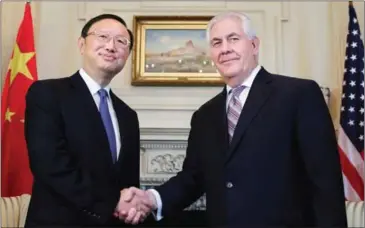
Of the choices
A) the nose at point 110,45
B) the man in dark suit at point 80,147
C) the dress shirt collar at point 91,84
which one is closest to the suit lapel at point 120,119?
the man in dark suit at point 80,147

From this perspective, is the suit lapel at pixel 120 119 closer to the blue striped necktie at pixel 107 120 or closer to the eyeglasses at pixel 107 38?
the blue striped necktie at pixel 107 120

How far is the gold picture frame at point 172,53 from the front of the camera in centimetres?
411

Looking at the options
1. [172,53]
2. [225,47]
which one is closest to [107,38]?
[225,47]

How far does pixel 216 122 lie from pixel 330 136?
522mm

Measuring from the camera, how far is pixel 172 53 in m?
4.19

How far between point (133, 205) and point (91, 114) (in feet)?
1.62

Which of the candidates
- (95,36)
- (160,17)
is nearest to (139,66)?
(160,17)

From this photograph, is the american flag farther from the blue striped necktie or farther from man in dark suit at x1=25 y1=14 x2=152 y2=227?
the blue striped necktie

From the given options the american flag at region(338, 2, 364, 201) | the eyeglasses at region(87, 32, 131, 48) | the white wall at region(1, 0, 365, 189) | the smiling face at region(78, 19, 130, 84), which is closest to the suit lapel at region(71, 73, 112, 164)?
the smiling face at region(78, 19, 130, 84)

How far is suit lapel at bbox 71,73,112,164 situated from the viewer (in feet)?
6.61

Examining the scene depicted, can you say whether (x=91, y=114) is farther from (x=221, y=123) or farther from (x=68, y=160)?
(x=221, y=123)

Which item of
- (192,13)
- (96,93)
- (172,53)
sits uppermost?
(192,13)

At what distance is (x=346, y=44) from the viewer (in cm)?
389

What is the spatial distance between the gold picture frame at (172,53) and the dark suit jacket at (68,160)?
2.05 m
